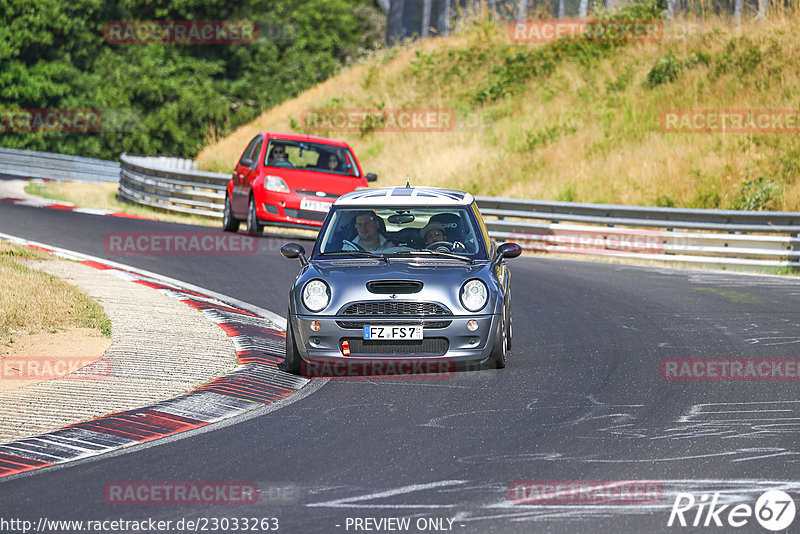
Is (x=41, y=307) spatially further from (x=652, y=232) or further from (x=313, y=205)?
(x=652, y=232)

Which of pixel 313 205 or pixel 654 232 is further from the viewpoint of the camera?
pixel 654 232

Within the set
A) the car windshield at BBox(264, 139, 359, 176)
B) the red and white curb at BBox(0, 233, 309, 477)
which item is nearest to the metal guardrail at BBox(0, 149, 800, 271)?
the car windshield at BBox(264, 139, 359, 176)

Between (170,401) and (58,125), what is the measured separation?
43.7 m

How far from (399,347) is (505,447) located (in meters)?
2.28

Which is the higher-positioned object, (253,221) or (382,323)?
(382,323)

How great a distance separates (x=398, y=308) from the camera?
9219mm

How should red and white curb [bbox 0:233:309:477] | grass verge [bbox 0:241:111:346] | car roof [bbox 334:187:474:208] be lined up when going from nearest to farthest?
red and white curb [bbox 0:233:309:477], car roof [bbox 334:187:474:208], grass verge [bbox 0:241:111:346]

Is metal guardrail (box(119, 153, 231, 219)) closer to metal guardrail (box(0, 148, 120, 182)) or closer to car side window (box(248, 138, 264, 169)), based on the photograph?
car side window (box(248, 138, 264, 169))

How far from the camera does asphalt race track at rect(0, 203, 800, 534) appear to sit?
5719 mm

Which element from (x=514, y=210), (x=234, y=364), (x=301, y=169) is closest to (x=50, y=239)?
(x=301, y=169)

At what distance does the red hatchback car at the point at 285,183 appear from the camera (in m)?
19.2

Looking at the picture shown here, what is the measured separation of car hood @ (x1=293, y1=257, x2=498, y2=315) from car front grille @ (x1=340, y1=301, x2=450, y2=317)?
36mm

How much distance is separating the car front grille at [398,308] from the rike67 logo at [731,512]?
3572 mm

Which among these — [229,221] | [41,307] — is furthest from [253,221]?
[41,307]
